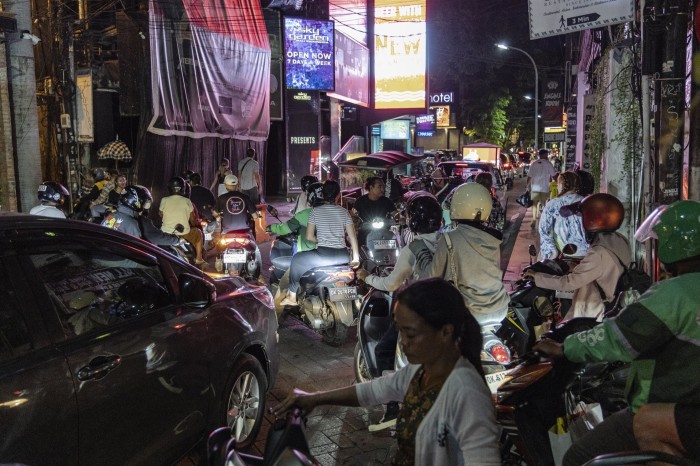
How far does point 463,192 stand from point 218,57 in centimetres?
1428

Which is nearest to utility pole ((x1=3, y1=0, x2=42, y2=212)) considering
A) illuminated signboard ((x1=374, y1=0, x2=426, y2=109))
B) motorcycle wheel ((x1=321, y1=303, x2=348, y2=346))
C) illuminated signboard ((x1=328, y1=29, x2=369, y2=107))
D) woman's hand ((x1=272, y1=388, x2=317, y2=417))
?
motorcycle wheel ((x1=321, y1=303, x2=348, y2=346))

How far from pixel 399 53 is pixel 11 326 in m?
29.9

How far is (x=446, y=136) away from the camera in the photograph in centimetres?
5606

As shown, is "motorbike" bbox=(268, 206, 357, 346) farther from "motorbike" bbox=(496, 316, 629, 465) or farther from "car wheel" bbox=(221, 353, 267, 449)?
"motorbike" bbox=(496, 316, 629, 465)

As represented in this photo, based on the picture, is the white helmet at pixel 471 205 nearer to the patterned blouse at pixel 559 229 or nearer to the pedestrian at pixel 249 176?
the patterned blouse at pixel 559 229

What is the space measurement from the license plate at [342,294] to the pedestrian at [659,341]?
13.6 feet

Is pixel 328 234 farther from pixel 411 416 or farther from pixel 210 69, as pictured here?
pixel 210 69

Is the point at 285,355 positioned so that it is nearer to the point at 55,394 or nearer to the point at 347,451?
the point at 347,451

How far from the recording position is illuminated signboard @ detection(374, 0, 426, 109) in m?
30.1

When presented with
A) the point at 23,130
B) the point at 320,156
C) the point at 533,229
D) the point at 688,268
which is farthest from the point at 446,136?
the point at 688,268

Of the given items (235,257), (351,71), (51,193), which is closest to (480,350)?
(51,193)

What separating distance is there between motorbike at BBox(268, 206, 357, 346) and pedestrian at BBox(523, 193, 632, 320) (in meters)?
2.51

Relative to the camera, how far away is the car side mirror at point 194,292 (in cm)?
397

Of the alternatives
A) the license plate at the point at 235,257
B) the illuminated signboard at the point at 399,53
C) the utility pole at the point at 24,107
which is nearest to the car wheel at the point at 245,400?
the license plate at the point at 235,257
